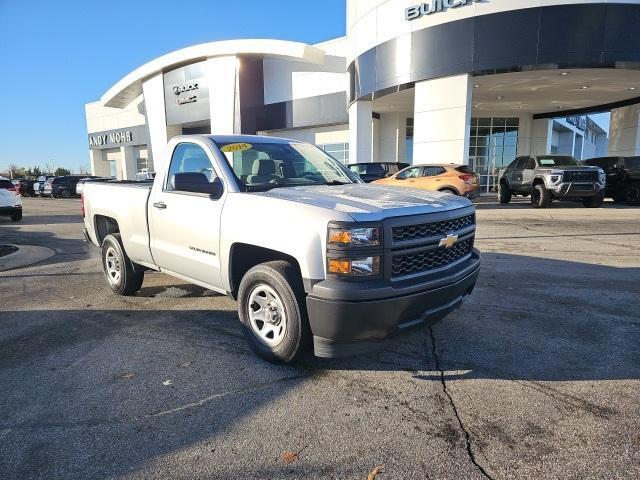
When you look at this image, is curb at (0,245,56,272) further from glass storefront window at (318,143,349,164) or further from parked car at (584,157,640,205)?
glass storefront window at (318,143,349,164)

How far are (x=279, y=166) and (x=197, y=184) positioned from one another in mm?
921

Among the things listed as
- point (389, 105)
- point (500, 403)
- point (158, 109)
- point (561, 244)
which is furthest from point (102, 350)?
point (158, 109)

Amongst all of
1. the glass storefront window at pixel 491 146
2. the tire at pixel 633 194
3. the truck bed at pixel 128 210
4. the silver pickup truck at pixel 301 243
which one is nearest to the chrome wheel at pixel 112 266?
the truck bed at pixel 128 210

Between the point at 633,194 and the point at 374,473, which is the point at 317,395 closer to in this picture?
the point at 374,473

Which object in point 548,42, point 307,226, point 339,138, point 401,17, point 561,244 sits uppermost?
point 401,17

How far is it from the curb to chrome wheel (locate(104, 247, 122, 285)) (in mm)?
2770

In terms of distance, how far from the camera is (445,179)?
15.6m

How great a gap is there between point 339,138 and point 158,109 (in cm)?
1795

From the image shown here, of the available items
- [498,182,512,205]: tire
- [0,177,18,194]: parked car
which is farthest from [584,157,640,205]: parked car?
[0,177,18,194]: parked car

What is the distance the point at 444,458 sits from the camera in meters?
2.54

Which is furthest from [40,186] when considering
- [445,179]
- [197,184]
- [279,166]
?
[197,184]

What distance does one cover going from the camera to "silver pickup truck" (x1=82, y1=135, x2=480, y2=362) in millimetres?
3047

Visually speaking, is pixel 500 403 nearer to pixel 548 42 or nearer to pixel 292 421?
pixel 292 421

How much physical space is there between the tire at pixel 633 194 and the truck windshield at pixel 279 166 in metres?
17.4
